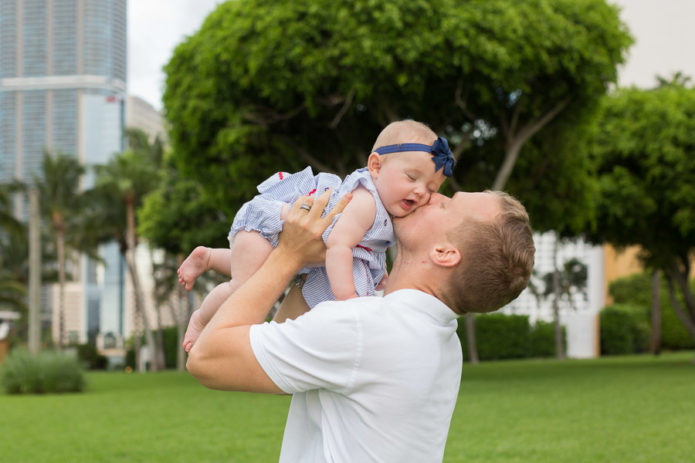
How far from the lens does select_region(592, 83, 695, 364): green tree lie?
74.1 feet

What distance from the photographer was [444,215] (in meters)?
2.28

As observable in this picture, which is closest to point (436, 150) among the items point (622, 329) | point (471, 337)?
point (471, 337)

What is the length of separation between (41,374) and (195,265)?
2060 centimetres

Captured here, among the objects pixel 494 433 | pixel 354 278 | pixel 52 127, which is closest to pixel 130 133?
pixel 494 433

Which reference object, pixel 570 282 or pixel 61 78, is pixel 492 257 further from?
pixel 61 78

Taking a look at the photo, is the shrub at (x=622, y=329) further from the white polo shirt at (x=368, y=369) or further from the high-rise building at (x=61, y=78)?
the high-rise building at (x=61, y=78)

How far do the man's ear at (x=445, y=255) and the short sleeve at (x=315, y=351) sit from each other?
287mm

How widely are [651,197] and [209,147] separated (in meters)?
12.7

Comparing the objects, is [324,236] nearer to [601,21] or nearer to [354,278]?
[354,278]

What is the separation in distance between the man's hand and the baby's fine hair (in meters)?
0.44

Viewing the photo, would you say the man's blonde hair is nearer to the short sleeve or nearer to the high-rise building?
the short sleeve

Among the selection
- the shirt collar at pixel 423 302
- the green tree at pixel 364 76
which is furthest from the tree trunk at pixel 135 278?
the shirt collar at pixel 423 302

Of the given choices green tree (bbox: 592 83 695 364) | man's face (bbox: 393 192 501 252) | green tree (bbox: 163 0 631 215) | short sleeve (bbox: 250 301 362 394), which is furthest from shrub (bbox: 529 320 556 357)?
short sleeve (bbox: 250 301 362 394)

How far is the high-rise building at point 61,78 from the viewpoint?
140125 millimetres
